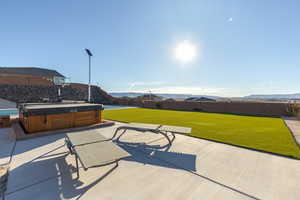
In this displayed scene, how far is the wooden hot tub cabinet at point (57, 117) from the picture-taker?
371 cm

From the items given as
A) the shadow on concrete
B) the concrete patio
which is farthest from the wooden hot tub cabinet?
the shadow on concrete

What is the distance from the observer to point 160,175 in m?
1.92

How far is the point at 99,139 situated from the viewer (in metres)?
2.32

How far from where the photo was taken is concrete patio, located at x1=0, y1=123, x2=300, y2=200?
1553 millimetres

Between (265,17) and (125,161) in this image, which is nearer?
(125,161)

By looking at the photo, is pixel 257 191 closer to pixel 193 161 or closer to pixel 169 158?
pixel 193 161

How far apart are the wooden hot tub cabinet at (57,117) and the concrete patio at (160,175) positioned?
965mm

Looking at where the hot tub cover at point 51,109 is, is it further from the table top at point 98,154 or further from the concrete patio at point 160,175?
the table top at point 98,154

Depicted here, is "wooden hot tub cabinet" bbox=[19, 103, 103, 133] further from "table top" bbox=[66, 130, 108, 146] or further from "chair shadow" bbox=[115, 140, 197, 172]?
"chair shadow" bbox=[115, 140, 197, 172]

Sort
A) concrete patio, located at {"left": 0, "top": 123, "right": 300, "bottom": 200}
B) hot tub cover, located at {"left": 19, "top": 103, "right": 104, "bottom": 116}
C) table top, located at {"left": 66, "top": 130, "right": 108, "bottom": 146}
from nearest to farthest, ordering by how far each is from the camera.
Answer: concrete patio, located at {"left": 0, "top": 123, "right": 300, "bottom": 200}, table top, located at {"left": 66, "top": 130, "right": 108, "bottom": 146}, hot tub cover, located at {"left": 19, "top": 103, "right": 104, "bottom": 116}

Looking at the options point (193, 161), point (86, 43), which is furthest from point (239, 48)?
point (86, 43)

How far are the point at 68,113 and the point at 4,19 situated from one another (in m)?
7.05

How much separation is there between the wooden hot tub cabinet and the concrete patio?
97 cm

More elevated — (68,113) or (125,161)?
(68,113)
